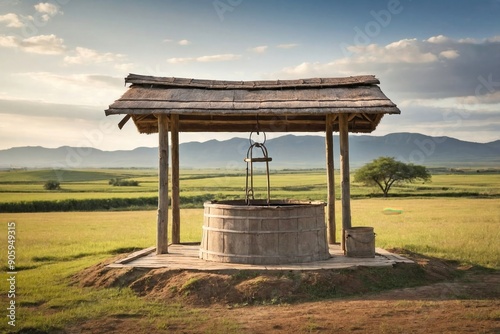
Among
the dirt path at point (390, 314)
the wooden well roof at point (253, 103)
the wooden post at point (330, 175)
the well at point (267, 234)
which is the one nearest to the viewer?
the dirt path at point (390, 314)

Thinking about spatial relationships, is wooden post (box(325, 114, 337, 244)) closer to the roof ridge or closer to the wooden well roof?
the wooden well roof

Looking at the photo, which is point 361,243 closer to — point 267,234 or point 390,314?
point 267,234

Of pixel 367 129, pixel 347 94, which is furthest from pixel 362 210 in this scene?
pixel 347 94

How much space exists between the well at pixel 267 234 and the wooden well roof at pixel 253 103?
223 cm

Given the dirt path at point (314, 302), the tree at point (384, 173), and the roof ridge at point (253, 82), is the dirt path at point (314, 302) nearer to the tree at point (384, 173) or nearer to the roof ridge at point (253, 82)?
the roof ridge at point (253, 82)

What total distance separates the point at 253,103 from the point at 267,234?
10.4ft

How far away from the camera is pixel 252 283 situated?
31.0ft

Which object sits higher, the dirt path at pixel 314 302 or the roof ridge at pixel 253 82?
the roof ridge at pixel 253 82

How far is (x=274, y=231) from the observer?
1055cm

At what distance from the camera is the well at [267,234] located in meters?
10.5

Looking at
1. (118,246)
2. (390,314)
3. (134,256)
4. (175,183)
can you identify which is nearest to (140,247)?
(118,246)

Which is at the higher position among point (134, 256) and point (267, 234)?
point (267, 234)

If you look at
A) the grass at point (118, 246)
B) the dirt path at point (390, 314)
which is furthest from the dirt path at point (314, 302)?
the grass at point (118, 246)

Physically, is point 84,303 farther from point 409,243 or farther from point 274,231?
point 409,243
